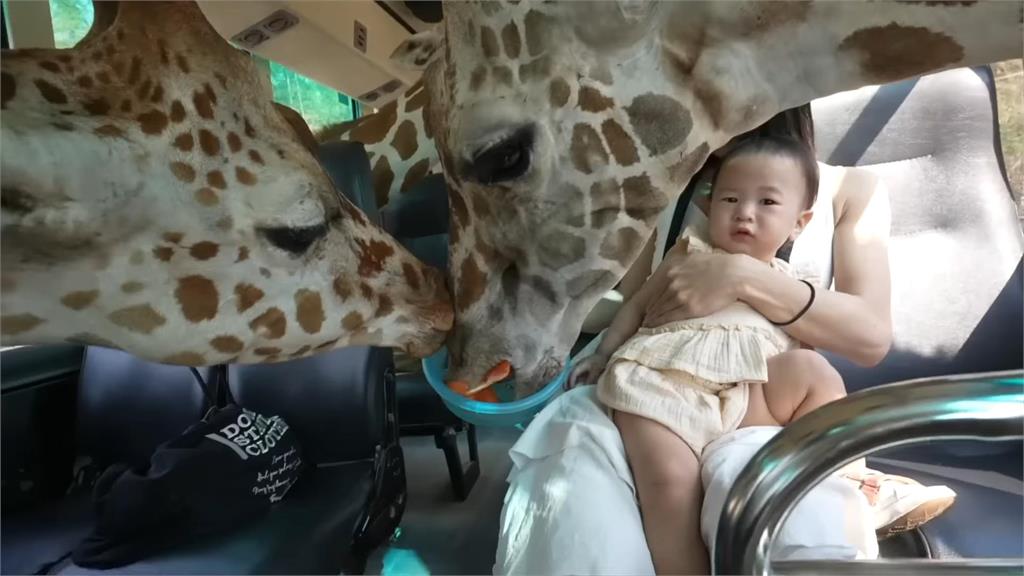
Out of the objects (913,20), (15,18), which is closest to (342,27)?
(15,18)

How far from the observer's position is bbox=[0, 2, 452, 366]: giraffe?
36 centimetres

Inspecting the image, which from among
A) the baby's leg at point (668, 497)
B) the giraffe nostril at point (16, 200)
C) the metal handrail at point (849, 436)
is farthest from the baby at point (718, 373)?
the giraffe nostril at point (16, 200)

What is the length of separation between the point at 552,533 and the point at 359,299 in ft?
0.99

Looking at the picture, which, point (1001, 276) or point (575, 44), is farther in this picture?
point (1001, 276)

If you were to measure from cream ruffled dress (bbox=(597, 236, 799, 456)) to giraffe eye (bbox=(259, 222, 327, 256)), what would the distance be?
15.0 inches

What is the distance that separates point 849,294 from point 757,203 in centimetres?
15

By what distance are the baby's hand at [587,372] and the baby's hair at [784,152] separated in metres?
0.25

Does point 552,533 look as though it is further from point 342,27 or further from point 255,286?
point 342,27

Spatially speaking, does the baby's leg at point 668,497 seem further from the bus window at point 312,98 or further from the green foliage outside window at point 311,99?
the bus window at point 312,98

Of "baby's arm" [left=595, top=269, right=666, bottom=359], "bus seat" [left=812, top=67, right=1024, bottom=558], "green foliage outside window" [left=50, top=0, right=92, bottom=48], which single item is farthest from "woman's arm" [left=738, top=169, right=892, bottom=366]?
"green foliage outside window" [left=50, top=0, right=92, bottom=48]

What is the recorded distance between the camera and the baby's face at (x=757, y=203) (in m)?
0.78

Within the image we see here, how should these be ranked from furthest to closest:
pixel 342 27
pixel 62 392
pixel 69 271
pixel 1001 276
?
pixel 342 27 < pixel 62 392 < pixel 1001 276 < pixel 69 271

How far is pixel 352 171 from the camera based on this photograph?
2.88 feet

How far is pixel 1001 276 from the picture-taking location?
1024 millimetres
